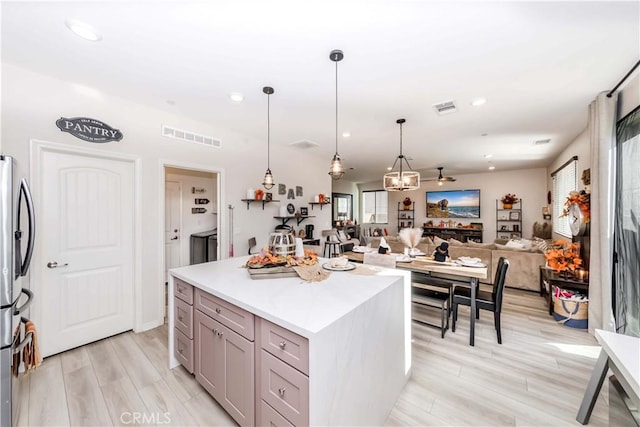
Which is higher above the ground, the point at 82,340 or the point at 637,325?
the point at 637,325

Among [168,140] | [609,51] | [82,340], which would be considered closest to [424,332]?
[609,51]

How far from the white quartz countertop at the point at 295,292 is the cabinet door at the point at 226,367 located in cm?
24

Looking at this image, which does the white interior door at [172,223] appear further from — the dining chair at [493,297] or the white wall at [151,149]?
the dining chair at [493,297]

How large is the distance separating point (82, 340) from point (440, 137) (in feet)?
18.0

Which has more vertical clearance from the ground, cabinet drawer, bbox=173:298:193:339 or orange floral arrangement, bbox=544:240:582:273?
orange floral arrangement, bbox=544:240:582:273

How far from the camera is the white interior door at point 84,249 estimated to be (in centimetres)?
246

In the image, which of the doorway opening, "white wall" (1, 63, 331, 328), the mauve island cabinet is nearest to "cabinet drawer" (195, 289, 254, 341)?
the mauve island cabinet

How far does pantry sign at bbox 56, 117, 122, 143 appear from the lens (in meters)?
2.49

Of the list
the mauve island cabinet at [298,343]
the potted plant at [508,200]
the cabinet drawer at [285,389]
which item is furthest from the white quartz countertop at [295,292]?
the potted plant at [508,200]

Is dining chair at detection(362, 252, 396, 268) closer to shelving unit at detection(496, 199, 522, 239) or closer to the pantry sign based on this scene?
the pantry sign

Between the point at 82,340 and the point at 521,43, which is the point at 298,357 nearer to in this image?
the point at 521,43

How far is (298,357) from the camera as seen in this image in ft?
3.92

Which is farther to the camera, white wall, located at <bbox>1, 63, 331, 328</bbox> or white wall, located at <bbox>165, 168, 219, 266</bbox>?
white wall, located at <bbox>165, 168, 219, 266</bbox>

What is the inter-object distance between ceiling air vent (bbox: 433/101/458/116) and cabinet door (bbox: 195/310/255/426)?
124 inches
